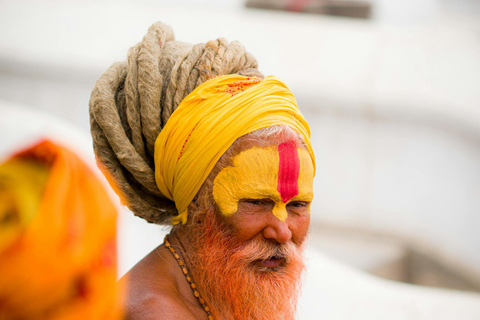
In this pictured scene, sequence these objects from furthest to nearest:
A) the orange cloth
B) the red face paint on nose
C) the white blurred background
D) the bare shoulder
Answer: the white blurred background → the red face paint on nose → the bare shoulder → the orange cloth

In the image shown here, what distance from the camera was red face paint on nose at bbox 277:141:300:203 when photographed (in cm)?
193

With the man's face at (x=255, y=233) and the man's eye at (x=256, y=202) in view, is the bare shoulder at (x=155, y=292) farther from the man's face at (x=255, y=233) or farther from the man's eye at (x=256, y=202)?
the man's eye at (x=256, y=202)

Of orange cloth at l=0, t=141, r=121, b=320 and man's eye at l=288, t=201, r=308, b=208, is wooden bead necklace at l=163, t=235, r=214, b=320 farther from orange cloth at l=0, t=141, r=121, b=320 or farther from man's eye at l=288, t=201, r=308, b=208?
orange cloth at l=0, t=141, r=121, b=320

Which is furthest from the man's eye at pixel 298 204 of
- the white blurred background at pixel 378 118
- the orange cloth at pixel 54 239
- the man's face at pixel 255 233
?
the white blurred background at pixel 378 118

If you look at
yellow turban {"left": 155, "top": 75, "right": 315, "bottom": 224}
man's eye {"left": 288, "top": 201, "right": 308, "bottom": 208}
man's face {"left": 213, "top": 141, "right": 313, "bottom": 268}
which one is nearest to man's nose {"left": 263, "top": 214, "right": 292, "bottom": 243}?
man's face {"left": 213, "top": 141, "right": 313, "bottom": 268}

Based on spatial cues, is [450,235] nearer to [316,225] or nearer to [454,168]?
[454,168]

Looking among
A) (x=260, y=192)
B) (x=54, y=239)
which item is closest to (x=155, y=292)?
(x=260, y=192)

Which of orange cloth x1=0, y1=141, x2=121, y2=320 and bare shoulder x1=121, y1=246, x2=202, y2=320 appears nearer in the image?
orange cloth x1=0, y1=141, x2=121, y2=320

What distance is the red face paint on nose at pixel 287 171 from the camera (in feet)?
A: 6.34

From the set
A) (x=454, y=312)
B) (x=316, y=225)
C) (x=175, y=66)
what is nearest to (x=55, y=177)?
(x=175, y=66)

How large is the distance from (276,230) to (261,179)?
20cm

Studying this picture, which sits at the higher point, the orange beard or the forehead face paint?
the forehead face paint

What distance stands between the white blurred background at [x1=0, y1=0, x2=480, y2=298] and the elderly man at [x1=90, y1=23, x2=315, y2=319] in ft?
12.3

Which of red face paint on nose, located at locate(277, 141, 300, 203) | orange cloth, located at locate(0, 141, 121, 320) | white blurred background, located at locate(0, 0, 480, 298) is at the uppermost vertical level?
orange cloth, located at locate(0, 141, 121, 320)
